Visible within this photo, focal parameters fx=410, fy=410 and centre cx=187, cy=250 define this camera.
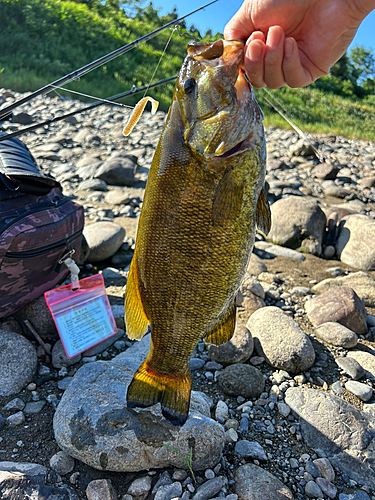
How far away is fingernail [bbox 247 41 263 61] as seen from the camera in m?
2.18

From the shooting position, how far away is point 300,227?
700cm

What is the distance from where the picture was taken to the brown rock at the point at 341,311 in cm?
465

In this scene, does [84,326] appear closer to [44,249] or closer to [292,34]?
[44,249]

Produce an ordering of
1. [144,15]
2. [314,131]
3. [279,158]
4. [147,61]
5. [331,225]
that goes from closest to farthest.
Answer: [331,225], [279,158], [314,131], [147,61], [144,15]

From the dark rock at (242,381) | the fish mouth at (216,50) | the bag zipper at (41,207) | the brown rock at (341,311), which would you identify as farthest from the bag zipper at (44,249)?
the brown rock at (341,311)

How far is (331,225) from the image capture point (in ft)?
23.7

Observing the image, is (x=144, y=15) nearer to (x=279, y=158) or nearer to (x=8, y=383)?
(x=279, y=158)

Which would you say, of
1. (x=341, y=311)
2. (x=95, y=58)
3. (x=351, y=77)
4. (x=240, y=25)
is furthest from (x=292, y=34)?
(x=351, y=77)

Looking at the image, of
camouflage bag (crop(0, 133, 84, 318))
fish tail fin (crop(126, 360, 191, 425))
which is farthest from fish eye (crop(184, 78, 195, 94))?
camouflage bag (crop(0, 133, 84, 318))

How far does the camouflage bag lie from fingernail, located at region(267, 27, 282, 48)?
8.80ft

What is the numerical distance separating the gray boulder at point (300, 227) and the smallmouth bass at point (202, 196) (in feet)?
16.5

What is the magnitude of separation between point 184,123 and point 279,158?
38.1ft

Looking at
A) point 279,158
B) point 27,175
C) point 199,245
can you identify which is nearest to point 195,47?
point 199,245

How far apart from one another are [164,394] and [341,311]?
9.95 ft
